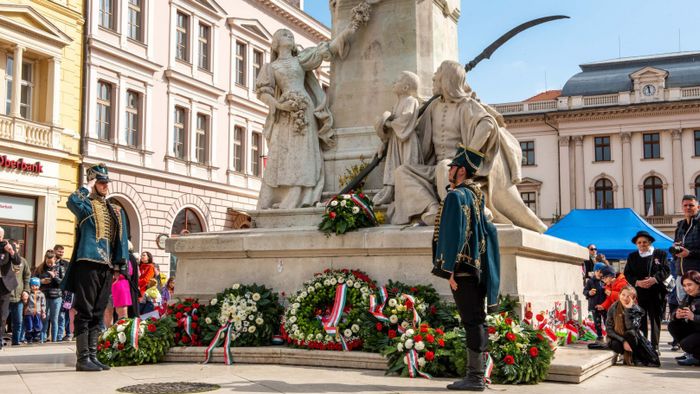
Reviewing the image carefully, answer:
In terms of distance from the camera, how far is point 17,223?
24.7m

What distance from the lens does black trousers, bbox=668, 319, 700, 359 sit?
29.8 ft

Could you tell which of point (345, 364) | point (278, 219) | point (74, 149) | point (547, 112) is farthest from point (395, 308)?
point (547, 112)

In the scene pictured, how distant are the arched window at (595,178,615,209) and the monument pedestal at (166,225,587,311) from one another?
50.6m

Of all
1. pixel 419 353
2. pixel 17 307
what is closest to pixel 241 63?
pixel 17 307

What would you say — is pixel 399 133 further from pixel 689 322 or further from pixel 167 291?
pixel 167 291

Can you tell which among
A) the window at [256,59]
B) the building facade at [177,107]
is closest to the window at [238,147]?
the building facade at [177,107]

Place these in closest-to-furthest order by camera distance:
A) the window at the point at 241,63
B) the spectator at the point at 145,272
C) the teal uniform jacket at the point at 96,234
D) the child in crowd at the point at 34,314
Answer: the teal uniform jacket at the point at 96,234
the spectator at the point at 145,272
the child in crowd at the point at 34,314
the window at the point at 241,63

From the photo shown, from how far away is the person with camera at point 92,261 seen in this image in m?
7.71

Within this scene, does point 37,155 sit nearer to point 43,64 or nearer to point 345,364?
point 43,64

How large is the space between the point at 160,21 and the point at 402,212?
25385 mm

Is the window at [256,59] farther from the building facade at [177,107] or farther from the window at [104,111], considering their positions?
the window at [104,111]

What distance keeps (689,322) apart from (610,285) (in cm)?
224

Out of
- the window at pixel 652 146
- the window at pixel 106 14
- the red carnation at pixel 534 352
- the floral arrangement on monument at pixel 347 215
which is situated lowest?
the red carnation at pixel 534 352

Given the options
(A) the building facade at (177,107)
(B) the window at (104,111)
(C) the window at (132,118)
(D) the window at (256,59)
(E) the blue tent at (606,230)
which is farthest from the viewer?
(D) the window at (256,59)
